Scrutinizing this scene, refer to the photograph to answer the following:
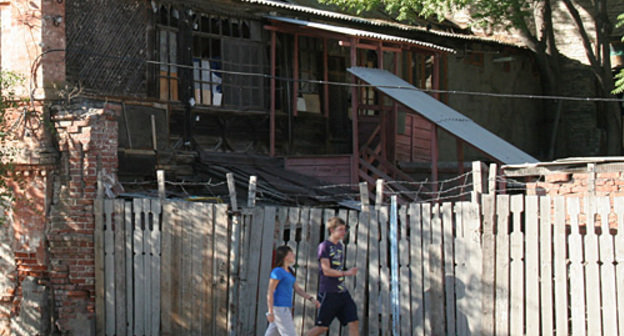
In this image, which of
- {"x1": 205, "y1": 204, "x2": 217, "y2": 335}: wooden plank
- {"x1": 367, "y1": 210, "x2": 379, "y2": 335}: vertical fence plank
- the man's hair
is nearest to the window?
{"x1": 205, "y1": 204, "x2": 217, "y2": 335}: wooden plank

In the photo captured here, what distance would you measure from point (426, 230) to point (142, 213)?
411 centimetres

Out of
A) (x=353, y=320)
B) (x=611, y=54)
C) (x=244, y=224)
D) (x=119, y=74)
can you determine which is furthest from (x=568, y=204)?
(x=611, y=54)

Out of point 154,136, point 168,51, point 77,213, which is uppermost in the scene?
point 168,51

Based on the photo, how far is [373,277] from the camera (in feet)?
31.0

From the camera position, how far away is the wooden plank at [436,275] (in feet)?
29.8

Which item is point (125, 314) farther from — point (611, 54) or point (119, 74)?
point (611, 54)

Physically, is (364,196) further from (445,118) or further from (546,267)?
(445,118)

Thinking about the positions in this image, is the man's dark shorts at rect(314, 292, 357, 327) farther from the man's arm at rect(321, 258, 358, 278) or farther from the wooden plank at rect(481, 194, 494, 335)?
the wooden plank at rect(481, 194, 494, 335)

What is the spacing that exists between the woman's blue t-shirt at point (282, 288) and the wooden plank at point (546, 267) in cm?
260

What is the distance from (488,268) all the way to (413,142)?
895cm

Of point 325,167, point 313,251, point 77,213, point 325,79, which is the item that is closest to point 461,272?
point 313,251

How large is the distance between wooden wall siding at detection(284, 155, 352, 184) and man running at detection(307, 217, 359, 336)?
6727 mm

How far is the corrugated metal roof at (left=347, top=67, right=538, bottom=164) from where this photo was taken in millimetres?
13750

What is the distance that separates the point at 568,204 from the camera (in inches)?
329
